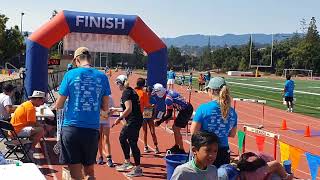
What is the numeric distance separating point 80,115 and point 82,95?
22cm

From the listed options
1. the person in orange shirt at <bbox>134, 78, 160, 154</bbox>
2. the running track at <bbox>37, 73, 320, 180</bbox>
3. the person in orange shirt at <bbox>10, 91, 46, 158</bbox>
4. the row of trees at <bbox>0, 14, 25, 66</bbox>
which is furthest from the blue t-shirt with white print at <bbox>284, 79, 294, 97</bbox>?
the row of trees at <bbox>0, 14, 25, 66</bbox>

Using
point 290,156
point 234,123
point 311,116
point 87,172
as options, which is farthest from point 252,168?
point 311,116

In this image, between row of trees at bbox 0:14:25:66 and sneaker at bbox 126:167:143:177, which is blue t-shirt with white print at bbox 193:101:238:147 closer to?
sneaker at bbox 126:167:143:177

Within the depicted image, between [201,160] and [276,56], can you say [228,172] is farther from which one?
[276,56]

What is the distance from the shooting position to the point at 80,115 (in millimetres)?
5367

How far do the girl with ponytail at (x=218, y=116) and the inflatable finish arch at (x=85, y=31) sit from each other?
1053cm

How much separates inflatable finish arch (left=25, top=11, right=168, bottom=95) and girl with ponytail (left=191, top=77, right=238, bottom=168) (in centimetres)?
1053

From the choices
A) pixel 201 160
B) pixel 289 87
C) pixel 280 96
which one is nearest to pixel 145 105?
pixel 201 160

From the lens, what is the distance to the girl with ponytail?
5328 mm

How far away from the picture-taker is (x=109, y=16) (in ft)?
53.6

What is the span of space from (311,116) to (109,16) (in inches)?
407

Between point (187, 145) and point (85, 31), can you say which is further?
point (85, 31)

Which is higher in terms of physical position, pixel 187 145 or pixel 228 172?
pixel 228 172

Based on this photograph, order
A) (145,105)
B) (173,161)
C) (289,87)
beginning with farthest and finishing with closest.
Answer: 1. (289,87)
2. (145,105)
3. (173,161)
